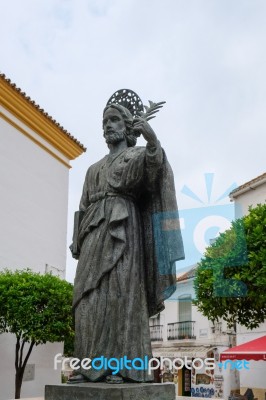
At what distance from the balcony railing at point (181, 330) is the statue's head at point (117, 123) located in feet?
79.5

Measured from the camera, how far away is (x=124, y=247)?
411 centimetres

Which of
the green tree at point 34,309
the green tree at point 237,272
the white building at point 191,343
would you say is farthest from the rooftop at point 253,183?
the green tree at point 34,309

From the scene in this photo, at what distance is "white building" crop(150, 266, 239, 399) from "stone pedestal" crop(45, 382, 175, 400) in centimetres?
1858

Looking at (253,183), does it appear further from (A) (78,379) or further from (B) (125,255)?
(A) (78,379)

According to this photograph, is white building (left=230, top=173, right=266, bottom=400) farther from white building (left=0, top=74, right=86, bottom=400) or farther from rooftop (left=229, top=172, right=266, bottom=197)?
white building (left=0, top=74, right=86, bottom=400)

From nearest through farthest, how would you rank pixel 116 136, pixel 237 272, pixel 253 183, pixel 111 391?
pixel 111 391
pixel 116 136
pixel 237 272
pixel 253 183

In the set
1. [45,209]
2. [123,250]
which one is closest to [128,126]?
[123,250]

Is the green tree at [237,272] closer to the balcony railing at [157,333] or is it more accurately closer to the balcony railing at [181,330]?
the balcony railing at [181,330]

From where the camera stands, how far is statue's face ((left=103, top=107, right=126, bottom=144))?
4.55 metres

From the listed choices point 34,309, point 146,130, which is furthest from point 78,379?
point 34,309

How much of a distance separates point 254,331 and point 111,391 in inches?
772

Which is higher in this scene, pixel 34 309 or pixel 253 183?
pixel 253 183

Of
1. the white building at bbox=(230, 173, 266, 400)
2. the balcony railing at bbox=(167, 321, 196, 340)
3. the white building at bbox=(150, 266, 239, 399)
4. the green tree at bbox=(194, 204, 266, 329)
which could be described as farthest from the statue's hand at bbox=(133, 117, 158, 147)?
the balcony railing at bbox=(167, 321, 196, 340)

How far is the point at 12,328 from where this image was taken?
40.1 ft
